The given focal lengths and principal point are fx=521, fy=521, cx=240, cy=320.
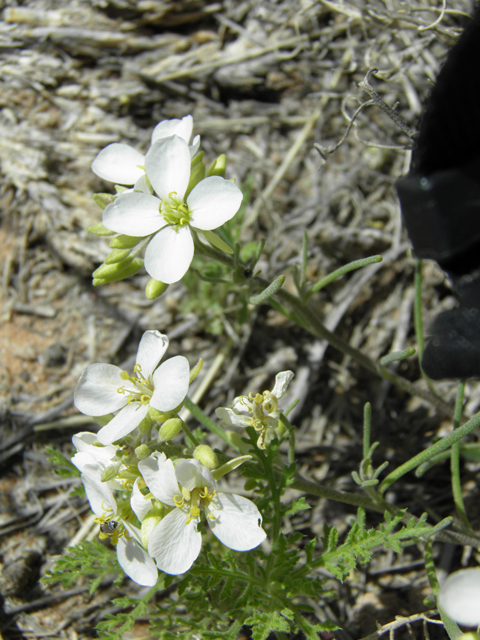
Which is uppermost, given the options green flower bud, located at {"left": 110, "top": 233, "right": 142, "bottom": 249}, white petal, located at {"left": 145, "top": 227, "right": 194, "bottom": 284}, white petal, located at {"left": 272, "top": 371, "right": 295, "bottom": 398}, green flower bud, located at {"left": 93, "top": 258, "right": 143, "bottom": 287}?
white petal, located at {"left": 145, "top": 227, "right": 194, "bottom": 284}

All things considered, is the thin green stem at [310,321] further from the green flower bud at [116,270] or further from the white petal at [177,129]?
the white petal at [177,129]

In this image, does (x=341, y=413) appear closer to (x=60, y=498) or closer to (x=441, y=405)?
(x=441, y=405)

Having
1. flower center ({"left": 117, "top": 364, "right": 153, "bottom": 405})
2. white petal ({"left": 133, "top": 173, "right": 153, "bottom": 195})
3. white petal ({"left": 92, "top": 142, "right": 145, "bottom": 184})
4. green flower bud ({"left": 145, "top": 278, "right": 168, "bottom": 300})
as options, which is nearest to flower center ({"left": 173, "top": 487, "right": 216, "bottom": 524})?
flower center ({"left": 117, "top": 364, "right": 153, "bottom": 405})

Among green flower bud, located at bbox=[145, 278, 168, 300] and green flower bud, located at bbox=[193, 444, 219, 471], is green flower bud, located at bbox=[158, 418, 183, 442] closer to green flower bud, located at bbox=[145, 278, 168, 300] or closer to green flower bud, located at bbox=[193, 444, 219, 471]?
green flower bud, located at bbox=[193, 444, 219, 471]

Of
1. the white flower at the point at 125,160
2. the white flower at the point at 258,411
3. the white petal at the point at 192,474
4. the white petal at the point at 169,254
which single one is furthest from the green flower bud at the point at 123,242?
the white petal at the point at 192,474

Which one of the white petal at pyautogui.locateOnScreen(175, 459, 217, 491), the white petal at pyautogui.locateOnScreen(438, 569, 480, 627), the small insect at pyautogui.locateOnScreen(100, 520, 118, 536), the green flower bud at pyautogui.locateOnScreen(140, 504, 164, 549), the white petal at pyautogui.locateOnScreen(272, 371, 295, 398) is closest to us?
the white petal at pyautogui.locateOnScreen(438, 569, 480, 627)

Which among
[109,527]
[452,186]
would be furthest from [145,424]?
[452,186]

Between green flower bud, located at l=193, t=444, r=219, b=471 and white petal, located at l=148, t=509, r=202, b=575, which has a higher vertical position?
green flower bud, located at l=193, t=444, r=219, b=471

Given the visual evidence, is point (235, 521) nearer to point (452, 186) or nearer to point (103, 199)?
point (103, 199)
